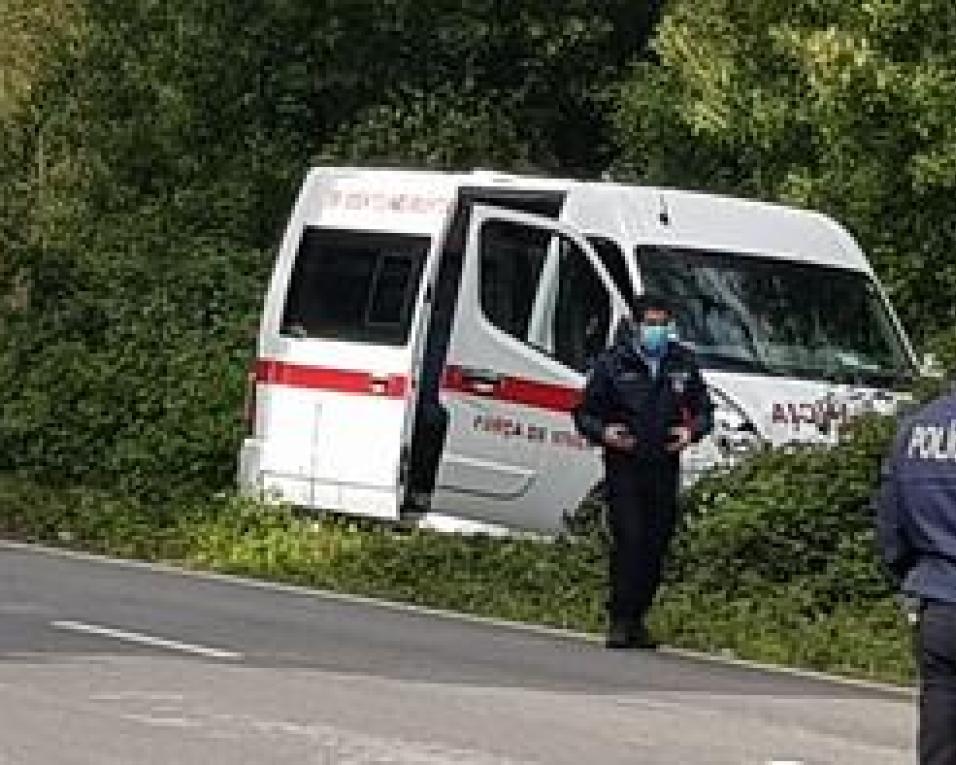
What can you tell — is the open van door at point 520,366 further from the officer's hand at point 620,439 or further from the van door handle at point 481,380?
the officer's hand at point 620,439

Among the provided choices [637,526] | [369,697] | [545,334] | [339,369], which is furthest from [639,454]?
[339,369]

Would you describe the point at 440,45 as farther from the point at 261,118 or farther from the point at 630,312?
the point at 630,312

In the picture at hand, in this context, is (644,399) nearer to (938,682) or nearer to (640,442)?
(640,442)

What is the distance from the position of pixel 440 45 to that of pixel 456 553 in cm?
1099

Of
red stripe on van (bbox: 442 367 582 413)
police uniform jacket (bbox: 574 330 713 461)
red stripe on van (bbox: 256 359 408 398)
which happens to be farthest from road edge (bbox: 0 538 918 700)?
red stripe on van (bbox: 442 367 582 413)

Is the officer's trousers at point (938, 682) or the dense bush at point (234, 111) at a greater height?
the dense bush at point (234, 111)

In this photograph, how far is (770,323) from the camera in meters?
18.1

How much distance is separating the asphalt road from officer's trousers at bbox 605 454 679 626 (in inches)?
15.4

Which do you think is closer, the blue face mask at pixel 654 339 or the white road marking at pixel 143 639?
the white road marking at pixel 143 639

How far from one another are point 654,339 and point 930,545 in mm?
7381

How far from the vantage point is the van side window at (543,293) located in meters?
18.1

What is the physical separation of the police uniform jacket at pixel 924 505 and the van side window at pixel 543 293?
1073cm

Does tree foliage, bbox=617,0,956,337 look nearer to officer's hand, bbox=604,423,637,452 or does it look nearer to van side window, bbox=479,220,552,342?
van side window, bbox=479,220,552,342

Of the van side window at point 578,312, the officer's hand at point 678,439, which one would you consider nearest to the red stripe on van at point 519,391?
the van side window at point 578,312
